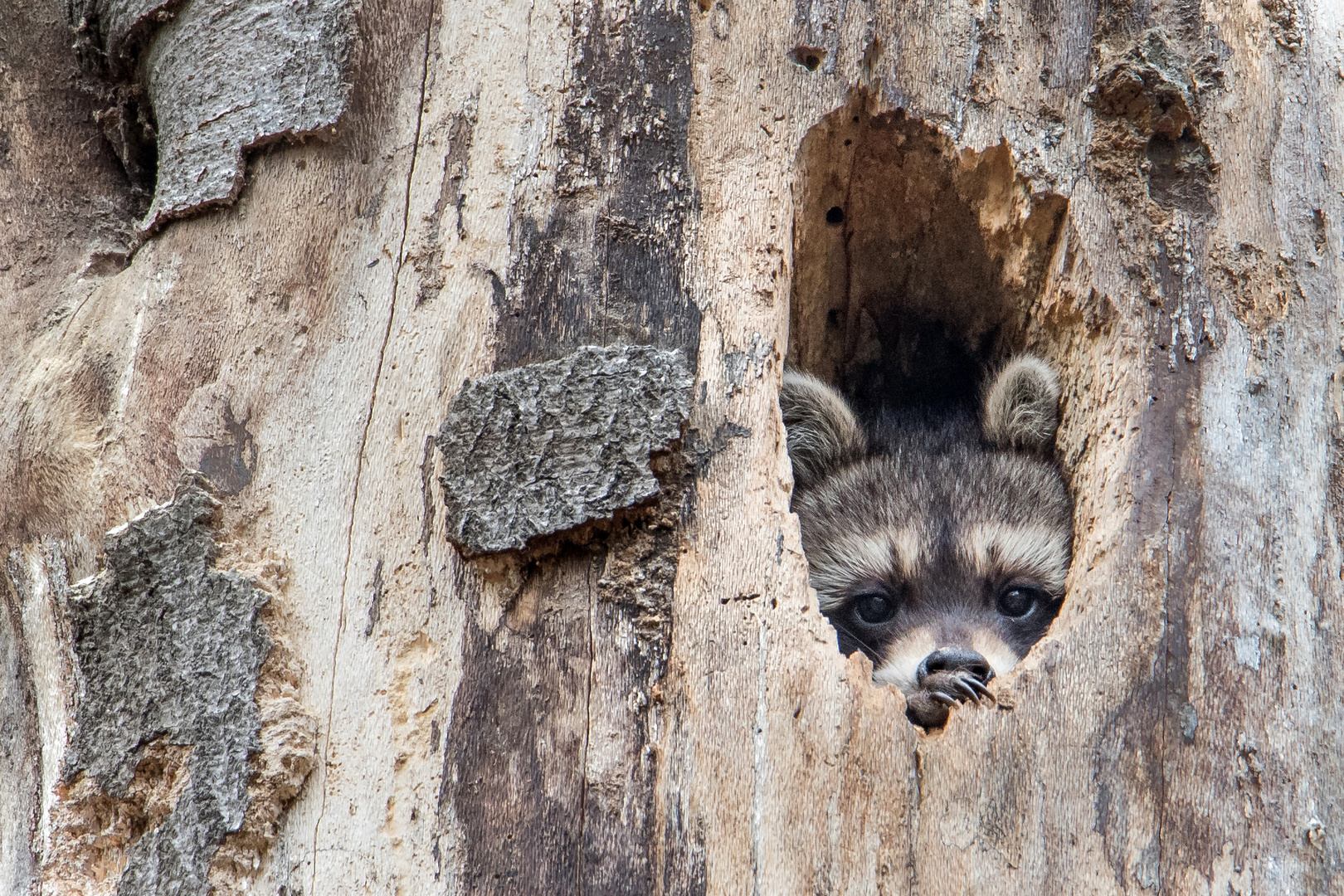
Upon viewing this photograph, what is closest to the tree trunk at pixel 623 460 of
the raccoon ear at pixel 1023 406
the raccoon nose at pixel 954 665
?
the raccoon ear at pixel 1023 406

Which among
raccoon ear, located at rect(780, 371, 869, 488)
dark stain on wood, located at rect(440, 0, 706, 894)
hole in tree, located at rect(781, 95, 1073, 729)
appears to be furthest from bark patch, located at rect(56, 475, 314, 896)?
raccoon ear, located at rect(780, 371, 869, 488)

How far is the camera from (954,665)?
2988mm

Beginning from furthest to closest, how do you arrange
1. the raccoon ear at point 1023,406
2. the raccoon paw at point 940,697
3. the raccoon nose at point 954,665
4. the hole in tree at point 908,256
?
the raccoon ear at point 1023,406 < the raccoon nose at point 954,665 < the hole in tree at point 908,256 < the raccoon paw at point 940,697

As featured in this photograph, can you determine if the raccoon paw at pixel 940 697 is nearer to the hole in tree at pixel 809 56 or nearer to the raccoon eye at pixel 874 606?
the raccoon eye at pixel 874 606

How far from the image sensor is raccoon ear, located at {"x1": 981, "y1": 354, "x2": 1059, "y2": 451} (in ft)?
10.5

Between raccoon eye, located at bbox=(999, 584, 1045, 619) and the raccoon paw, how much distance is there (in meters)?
0.94

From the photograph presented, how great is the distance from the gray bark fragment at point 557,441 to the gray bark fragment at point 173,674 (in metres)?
0.48

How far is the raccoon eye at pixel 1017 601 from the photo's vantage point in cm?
369

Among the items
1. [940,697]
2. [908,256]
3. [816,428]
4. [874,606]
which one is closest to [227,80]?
[908,256]

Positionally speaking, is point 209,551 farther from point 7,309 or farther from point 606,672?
A: point 7,309

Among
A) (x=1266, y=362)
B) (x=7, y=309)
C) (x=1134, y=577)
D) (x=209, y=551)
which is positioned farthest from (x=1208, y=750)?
(x=7, y=309)

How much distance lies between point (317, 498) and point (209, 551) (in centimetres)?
24

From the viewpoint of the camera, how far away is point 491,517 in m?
2.24

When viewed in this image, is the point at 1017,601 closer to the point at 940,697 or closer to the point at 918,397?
the point at 918,397
